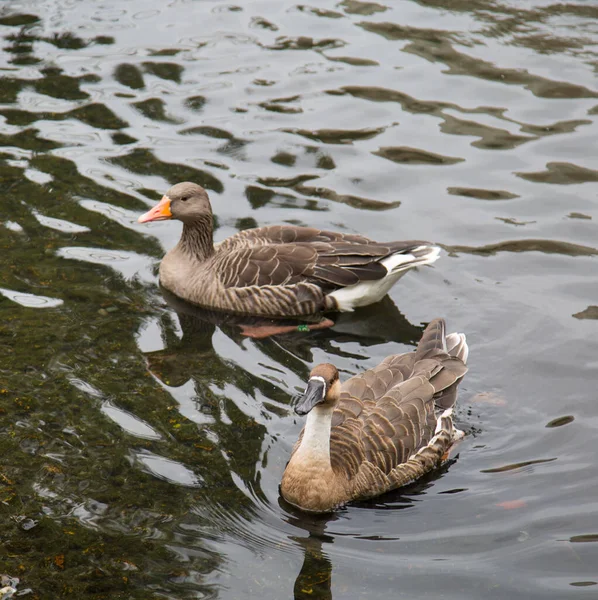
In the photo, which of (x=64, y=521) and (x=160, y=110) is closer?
(x=64, y=521)

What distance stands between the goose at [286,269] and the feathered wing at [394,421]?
2.09m

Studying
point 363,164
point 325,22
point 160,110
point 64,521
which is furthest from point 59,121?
point 64,521

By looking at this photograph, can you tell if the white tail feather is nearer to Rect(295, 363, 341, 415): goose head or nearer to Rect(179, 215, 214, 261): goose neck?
Rect(179, 215, 214, 261): goose neck

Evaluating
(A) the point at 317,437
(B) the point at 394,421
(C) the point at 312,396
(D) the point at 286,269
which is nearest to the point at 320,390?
(C) the point at 312,396

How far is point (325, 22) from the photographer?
16.7 meters

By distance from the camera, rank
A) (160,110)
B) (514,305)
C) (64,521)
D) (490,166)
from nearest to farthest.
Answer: (64,521) < (514,305) < (490,166) < (160,110)

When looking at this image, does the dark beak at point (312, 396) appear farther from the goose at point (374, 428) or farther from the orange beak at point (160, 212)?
the orange beak at point (160, 212)

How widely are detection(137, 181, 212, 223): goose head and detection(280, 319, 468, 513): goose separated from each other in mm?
3492

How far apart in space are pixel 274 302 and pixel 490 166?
4.14 metres

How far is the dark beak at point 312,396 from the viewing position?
7.02 meters

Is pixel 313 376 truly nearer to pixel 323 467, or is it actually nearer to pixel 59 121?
pixel 323 467

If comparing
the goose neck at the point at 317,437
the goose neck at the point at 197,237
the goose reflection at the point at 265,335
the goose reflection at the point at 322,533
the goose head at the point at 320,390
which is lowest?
the goose reflection at the point at 265,335

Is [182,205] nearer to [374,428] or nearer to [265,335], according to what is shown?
[265,335]

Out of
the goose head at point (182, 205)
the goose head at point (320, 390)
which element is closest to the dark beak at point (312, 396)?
the goose head at point (320, 390)
